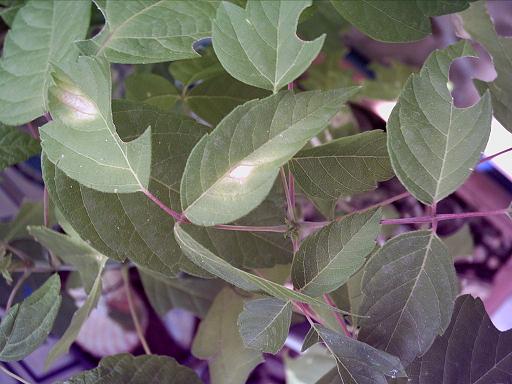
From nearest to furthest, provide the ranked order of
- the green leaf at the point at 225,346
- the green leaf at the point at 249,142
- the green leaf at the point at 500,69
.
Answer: the green leaf at the point at 249,142 < the green leaf at the point at 500,69 < the green leaf at the point at 225,346

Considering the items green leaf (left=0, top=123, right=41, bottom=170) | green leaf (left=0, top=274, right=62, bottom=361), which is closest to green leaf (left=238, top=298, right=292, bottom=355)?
green leaf (left=0, top=274, right=62, bottom=361)

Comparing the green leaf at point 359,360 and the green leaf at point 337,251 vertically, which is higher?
the green leaf at point 337,251

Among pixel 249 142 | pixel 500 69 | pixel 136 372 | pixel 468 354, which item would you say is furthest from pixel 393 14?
pixel 136 372

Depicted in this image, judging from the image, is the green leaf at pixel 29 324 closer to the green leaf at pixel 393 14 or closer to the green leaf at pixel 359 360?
the green leaf at pixel 359 360

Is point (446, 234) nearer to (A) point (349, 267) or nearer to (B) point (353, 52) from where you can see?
(B) point (353, 52)

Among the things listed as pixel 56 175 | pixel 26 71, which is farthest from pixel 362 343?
pixel 26 71

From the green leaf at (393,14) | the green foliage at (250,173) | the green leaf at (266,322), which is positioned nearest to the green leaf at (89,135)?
the green foliage at (250,173)

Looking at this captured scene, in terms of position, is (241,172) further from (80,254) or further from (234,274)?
(80,254)

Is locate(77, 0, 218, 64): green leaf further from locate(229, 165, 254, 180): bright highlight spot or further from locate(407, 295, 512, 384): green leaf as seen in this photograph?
locate(407, 295, 512, 384): green leaf
